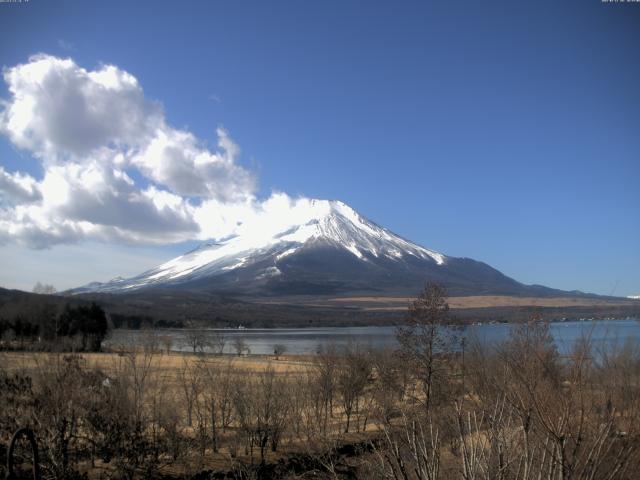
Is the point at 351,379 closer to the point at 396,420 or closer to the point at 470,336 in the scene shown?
the point at 396,420

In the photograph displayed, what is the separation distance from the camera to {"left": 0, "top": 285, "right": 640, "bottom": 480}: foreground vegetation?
543cm

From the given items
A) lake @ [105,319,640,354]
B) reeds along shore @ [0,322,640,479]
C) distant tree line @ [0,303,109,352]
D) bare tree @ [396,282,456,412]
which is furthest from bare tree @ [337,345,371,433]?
distant tree line @ [0,303,109,352]

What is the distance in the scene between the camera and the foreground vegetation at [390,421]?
543 centimetres

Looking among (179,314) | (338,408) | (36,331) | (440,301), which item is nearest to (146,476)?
(440,301)

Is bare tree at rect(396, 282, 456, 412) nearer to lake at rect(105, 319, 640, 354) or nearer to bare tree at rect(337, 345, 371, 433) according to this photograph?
lake at rect(105, 319, 640, 354)

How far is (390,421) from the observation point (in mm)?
13516

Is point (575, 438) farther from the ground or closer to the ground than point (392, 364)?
farther from the ground

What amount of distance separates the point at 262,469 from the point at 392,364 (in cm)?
1456

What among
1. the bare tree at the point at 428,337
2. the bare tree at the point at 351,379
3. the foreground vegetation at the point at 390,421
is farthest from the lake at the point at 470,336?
the bare tree at the point at 351,379

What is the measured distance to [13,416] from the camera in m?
12.4

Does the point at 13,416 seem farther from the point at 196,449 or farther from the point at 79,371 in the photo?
the point at 196,449

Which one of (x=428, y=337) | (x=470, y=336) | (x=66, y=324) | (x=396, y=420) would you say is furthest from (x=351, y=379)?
(x=66, y=324)

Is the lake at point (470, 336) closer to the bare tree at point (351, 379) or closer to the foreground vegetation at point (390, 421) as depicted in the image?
the foreground vegetation at point (390, 421)

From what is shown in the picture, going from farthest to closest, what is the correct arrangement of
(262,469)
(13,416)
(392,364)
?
1. (392,364)
2. (262,469)
3. (13,416)
